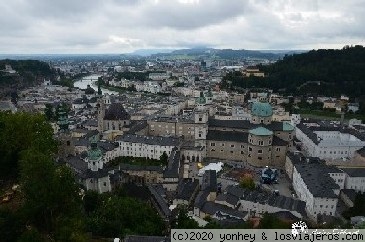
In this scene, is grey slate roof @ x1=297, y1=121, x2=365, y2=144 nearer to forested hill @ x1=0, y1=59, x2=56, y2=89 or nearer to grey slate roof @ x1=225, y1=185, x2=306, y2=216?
grey slate roof @ x1=225, y1=185, x2=306, y2=216

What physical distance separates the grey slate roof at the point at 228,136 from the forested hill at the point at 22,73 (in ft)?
269

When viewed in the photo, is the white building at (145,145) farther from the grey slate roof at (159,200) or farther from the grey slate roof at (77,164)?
the grey slate roof at (159,200)

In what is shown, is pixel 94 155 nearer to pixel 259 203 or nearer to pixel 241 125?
pixel 259 203

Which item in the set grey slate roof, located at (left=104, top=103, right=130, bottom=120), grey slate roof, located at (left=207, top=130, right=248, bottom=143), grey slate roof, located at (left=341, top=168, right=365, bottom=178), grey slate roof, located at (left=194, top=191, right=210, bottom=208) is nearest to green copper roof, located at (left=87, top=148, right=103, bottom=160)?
grey slate roof, located at (left=194, top=191, right=210, bottom=208)

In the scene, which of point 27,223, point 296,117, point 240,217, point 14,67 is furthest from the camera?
point 14,67

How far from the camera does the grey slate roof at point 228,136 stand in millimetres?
48156

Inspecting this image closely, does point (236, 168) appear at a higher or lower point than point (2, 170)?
lower

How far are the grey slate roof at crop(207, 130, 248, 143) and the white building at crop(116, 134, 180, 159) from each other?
4.85m

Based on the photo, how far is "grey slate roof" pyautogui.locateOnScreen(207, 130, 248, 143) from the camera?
158 feet

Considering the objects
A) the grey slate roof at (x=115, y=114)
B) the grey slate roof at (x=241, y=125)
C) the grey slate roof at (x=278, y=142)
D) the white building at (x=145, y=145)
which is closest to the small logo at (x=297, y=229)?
the grey slate roof at (x=278, y=142)

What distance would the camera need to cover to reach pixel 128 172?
40344mm

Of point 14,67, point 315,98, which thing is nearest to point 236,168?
point 315,98

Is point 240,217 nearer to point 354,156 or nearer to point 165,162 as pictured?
point 165,162

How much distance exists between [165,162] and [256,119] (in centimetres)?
1430
